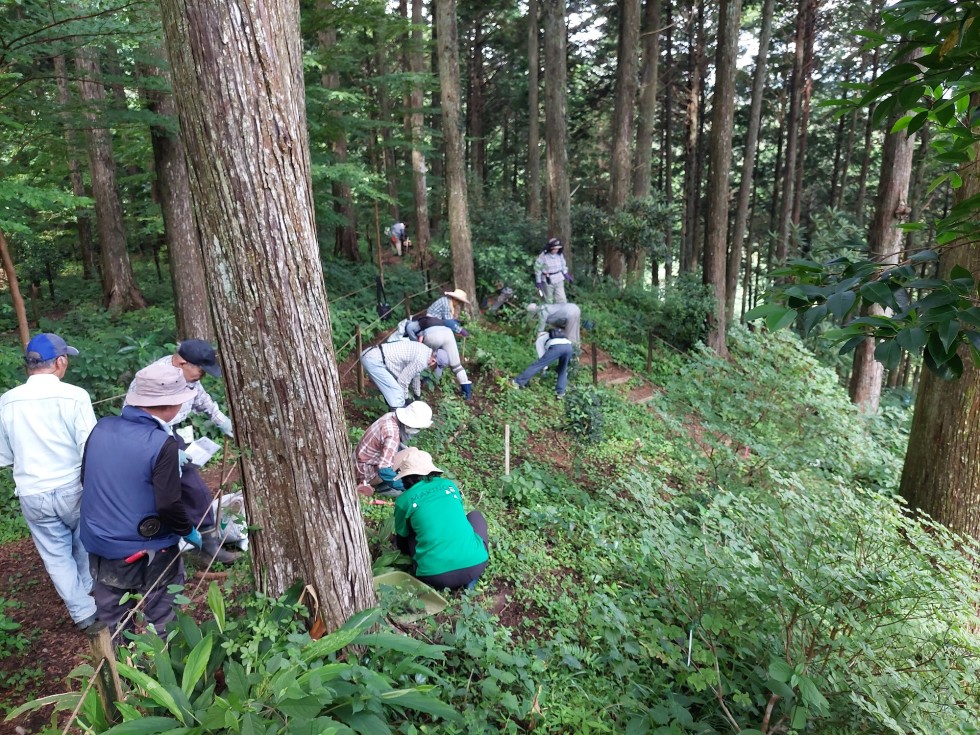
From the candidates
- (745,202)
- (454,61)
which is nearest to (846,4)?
(745,202)

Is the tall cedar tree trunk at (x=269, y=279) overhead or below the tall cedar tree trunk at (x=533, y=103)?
below

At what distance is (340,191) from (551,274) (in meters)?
6.09

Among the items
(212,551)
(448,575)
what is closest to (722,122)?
(448,575)

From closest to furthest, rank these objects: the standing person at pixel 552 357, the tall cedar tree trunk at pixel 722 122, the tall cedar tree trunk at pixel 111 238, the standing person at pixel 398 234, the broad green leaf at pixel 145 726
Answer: the broad green leaf at pixel 145 726 → the standing person at pixel 552 357 → the tall cedar tree trunk at pixel 722 122 → the tall cedar tree trunk at pixel 111 238 → the standing person at pixel 398 234

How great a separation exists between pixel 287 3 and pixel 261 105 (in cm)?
56

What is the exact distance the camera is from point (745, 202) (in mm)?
16891

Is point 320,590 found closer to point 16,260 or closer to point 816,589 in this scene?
point 816,589

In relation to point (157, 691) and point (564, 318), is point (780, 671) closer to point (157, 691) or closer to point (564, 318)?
point (157, 691)

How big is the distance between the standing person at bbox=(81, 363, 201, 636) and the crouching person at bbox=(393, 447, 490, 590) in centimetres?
147

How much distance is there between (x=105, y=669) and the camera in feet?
7.56

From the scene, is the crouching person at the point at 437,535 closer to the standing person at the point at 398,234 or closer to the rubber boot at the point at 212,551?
the rubber boot at the point at 212,551

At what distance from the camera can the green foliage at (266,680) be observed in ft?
7.42

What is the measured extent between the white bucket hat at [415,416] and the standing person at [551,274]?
662 centimetres

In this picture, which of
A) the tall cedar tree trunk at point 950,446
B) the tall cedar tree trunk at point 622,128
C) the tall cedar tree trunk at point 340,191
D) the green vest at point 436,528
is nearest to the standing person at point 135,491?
the green vest at point 436,528
